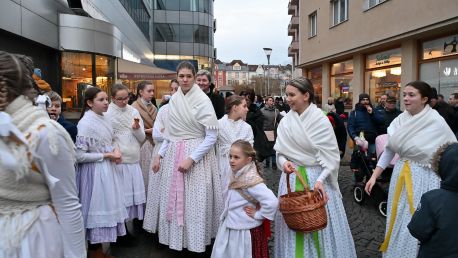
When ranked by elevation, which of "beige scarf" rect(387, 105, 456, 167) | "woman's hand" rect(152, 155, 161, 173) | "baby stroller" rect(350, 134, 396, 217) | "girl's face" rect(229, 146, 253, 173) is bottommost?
"baby stroller" rect(350, 134, 396, 217)

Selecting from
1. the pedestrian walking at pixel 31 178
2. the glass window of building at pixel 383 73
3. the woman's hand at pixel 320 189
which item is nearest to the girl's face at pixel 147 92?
the woman's hand at pixel 320 189

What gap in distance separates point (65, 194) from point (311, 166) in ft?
7.43

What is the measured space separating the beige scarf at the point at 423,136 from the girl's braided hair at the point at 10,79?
3251 mm

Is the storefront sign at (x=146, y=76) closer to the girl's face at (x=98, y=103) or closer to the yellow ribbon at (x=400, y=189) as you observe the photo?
the girl's face at (x=98, y=103)

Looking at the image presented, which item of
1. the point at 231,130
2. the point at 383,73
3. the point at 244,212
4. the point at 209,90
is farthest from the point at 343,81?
the point at 244,212

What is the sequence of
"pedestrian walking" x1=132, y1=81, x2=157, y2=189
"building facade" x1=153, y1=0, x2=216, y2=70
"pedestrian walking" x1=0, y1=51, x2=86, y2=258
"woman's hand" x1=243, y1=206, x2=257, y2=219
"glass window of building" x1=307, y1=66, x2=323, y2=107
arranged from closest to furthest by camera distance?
"pedestrian walking" x1=0, y1=51, x2=86, y2=258, "woman's hand" x1=243, y1=206, x2=257, y2=219, "pedestrian walking" x1=132, y1=81, x2=157, y2=189, "glass window of building" x1=307, y1=66, x2=323, y2=107, "building facade" x1=153, y1=0, x2=216, y2=70

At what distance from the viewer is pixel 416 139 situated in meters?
3.60

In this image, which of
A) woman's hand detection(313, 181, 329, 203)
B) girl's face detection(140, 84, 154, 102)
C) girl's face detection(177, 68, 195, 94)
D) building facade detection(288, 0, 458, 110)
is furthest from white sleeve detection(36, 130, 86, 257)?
building facade detection(288, 0, 458, 110)

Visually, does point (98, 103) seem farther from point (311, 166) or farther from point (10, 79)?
point (10, 79)

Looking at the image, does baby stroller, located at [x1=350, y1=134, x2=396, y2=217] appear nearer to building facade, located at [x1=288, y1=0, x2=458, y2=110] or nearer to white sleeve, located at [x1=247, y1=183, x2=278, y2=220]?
building facade, located at [x1=288, y1=0, x2=458, y2=110]

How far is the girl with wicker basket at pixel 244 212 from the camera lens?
11.0 ft

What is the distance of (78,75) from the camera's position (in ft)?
57.8

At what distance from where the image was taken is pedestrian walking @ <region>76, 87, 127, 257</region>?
4.06m

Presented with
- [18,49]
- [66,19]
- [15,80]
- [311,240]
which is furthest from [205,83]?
[66,19]
